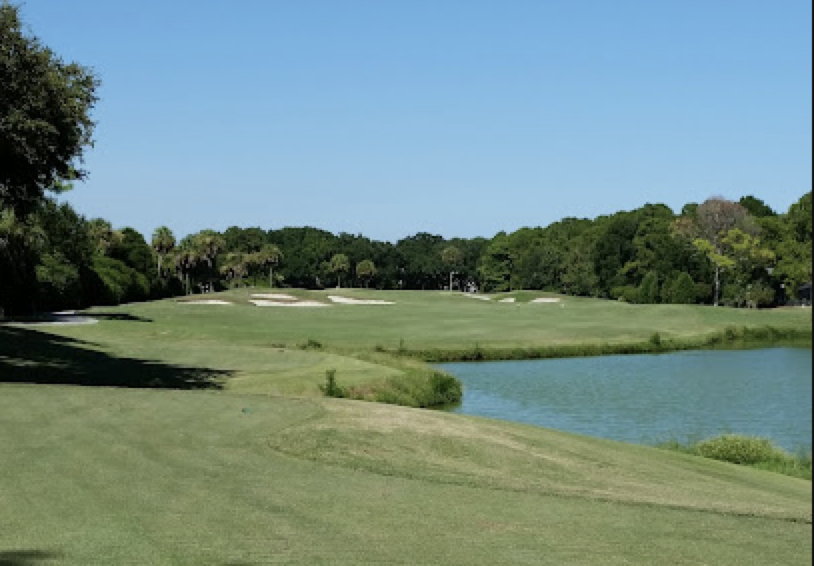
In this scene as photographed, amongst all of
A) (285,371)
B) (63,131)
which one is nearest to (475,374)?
(285,371)

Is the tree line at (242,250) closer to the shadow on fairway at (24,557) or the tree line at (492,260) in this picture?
the tree line at (492,260)

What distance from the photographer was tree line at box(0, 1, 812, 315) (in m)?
27.5

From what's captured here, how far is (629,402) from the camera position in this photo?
39.0m

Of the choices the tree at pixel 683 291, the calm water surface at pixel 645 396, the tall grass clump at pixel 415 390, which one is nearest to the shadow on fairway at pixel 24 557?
the calm water surface at pixel 645 396

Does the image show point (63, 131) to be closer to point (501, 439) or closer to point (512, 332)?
point (501, 439)

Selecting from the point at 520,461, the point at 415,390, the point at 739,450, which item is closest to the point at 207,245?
the point at 415,390

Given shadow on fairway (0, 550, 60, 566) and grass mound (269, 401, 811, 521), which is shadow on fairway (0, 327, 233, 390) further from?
shadow on fairway (0, 550, 60, 566)

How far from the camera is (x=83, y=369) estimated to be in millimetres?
34719

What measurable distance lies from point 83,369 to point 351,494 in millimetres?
24918

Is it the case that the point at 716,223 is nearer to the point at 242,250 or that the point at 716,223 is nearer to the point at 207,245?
the point at 207,245

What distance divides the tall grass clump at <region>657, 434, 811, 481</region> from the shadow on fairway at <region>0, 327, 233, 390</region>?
1668 cm

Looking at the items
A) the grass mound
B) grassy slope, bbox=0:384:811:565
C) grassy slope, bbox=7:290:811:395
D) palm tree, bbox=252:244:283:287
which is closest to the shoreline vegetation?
grassy slope, bbox=7:290:811:395

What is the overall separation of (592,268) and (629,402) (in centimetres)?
11650

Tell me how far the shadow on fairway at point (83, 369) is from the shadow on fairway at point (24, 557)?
21.6 meters
